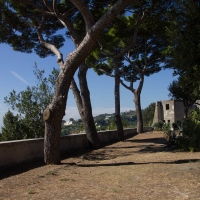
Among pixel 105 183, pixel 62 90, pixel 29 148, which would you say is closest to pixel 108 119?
pixel 29 148

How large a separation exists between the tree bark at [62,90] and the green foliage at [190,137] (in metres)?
4.73

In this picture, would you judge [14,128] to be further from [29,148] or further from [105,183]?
[105,183]

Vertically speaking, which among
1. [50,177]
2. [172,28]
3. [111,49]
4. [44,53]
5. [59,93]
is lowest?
[50,177]

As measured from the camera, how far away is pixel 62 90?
26.4 ft

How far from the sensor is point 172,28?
26.8 ft

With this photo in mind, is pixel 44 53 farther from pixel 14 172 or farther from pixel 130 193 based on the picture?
pixel 130 193

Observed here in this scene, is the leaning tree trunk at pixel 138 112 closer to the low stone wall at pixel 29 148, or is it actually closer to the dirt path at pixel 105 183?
the low stone wall at pixel 29 148

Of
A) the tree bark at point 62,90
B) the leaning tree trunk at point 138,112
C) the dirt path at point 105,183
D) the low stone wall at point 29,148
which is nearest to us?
the dirt path at point 105,183

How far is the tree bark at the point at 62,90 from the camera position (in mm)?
7891

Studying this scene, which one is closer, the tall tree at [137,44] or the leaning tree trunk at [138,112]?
the tall tree at [137,44]

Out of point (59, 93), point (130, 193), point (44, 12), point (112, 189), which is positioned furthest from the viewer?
point (44, 12)

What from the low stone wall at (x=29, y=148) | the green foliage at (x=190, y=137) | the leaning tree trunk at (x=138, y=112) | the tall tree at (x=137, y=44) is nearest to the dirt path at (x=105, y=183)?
the low stone wall at (x=29, y=148)

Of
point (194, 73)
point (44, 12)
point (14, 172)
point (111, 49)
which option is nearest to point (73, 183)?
point (14, 172)

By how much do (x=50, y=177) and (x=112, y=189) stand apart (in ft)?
6.42
